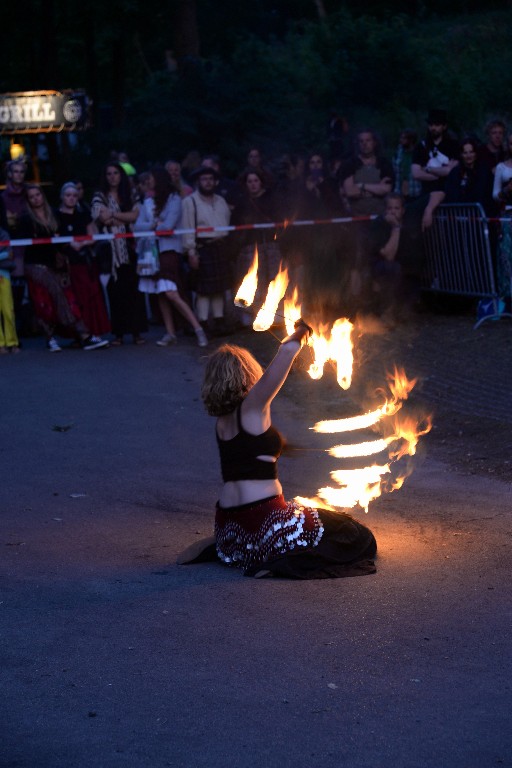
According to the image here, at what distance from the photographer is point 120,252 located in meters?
14.5

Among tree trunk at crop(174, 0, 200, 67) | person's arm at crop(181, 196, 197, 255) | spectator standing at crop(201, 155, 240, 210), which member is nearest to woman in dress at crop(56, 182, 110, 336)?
person's arm at crop(181, 196, 197, 255)

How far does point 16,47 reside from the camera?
118 ft

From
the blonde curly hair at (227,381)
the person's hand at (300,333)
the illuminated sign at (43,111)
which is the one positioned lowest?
the blonde curly hair at (227,381)

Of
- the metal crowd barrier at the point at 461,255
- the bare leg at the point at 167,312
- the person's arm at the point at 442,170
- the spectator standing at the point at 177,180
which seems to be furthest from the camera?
the spectator standing at the point at 177,180

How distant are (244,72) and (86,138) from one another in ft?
21.7

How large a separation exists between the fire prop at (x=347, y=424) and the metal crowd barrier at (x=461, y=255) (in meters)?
3.07

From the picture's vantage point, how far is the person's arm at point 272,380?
6.22 metres

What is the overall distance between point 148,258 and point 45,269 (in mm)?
1180

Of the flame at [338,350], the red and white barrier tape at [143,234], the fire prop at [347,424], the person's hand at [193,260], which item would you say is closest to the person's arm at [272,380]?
the fire prop at [347,424]

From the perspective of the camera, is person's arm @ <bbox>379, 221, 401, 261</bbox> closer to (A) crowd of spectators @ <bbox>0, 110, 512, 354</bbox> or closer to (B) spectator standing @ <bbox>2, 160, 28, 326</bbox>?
(A) crowd of spectators @ <bbox>0, 110, 512, 354</bbox>

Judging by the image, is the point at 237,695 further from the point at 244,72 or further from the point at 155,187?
the point at 244,72

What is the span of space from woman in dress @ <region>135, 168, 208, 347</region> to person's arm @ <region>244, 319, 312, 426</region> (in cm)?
804

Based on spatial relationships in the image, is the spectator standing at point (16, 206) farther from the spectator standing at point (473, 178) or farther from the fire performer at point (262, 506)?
the fire performer at point (262, 506)

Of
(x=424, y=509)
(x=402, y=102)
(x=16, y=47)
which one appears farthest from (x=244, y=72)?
(x=424, y=509)
